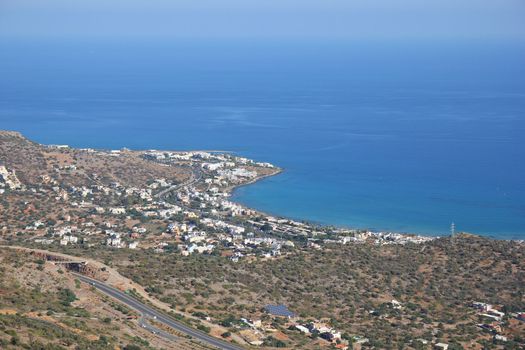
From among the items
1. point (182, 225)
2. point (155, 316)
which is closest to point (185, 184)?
point (182, 225)

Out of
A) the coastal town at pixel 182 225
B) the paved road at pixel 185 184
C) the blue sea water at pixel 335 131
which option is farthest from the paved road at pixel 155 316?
the blue sea water at pixel 335 131

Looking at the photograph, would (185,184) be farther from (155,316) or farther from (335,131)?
(335,131)

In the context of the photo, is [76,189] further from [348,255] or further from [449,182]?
[449,182]

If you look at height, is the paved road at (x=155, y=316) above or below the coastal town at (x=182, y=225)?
below

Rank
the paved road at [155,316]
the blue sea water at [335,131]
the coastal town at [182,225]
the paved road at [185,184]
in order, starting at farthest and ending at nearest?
the blue sea water at [335,131]
the paved road at [185,184]
the coastal town at [182,225]
the paved road at [155,316]

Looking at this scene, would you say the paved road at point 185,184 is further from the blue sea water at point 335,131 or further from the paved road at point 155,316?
the paved road at point 155,316

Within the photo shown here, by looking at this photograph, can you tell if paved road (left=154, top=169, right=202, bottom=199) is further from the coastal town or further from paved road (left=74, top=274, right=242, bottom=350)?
paved road (left=74, top=274, right=242, bottom=350)

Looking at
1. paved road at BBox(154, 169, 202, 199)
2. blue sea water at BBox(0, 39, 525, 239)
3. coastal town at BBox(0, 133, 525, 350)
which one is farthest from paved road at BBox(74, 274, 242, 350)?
blue sea water at BBox(0, 39, 525, 239)
